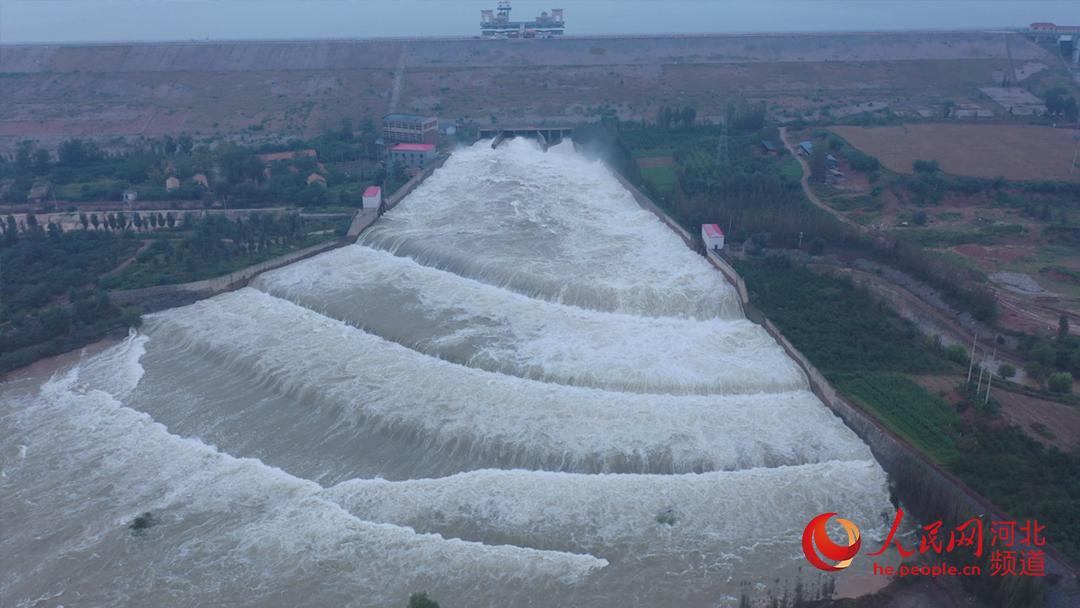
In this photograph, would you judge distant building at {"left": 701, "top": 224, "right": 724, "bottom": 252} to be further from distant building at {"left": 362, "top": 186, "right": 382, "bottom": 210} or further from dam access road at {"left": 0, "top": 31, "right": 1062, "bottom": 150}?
dam access road at {"left": 0, "top": 31, "right": 1062, "bottom": 150}

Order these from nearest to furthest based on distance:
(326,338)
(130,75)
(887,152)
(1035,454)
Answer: (1035,454)
(326,338)
(887,152)
(130,75)

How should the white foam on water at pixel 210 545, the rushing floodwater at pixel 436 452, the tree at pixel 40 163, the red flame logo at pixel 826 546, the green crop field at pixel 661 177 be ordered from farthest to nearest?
the tree at pixel 40 163, the green crop field at pixel 661 177, the red flame logo at pixel 826 546, the rushing floodwater at pixel 436 452, the white foam on water at pixel 210 545

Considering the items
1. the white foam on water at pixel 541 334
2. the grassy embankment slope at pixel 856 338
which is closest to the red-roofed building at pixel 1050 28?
the grassy embankment slope at pixel 856 338

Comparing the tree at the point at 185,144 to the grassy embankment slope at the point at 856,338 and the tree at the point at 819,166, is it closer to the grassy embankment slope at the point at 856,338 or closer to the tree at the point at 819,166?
the grassy embankment slope at the point at 856,338

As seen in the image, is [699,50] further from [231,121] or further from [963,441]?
[963,441]

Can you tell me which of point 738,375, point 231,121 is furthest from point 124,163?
point 738,375

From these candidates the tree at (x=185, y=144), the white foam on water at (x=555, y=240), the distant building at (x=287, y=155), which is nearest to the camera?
the white foam on water at (x=555, y=240)
